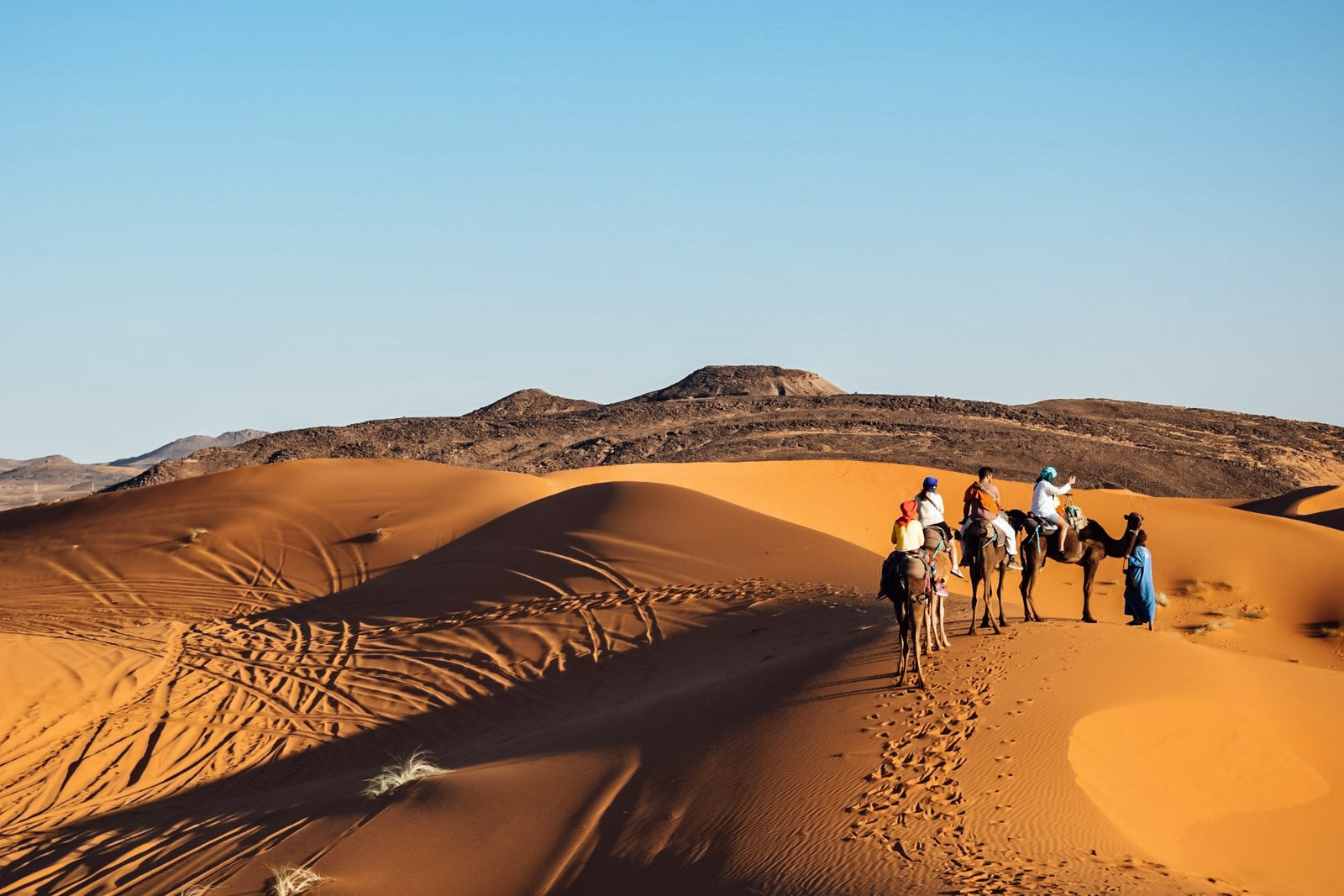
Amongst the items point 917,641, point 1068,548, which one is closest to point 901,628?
point 917,641

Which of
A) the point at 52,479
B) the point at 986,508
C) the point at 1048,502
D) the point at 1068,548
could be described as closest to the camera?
the point at 986,508

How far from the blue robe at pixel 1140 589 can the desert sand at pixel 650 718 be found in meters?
2.43

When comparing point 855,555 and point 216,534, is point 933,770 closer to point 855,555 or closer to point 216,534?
point 855,555

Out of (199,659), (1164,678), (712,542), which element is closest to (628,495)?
(712,542)

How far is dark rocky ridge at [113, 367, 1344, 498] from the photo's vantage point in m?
62.6

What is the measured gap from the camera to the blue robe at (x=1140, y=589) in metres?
19.3

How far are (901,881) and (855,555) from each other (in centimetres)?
1506

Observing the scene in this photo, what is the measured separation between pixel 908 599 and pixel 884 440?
5328 cm

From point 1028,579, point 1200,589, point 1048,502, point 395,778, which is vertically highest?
point 1048,502

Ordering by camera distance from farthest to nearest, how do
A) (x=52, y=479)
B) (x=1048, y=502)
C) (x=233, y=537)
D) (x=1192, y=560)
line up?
(x=52, y=479), (x=233, y=537), (x=1192, y=560), (x=1048, y=502)

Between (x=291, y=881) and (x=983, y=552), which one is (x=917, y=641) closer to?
(x=983, y=552)

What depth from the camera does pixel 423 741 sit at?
1812cm

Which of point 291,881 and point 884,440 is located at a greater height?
point 884,440

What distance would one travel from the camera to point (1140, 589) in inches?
766
